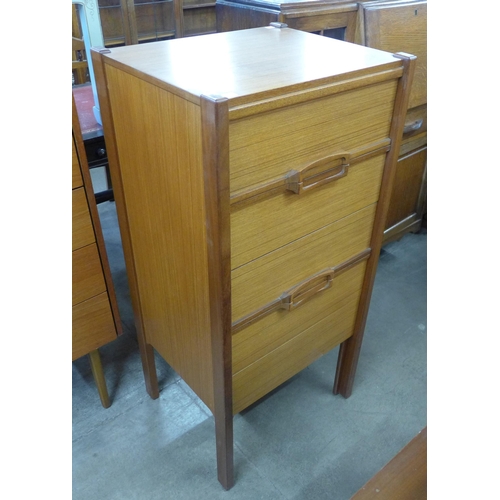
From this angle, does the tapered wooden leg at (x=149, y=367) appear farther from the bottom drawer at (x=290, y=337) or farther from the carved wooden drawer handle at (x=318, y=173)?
the carved wooden drawer handle at (x=318, y=173)

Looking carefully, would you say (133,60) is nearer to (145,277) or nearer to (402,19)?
(145,277)

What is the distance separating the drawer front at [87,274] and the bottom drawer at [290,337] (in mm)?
390

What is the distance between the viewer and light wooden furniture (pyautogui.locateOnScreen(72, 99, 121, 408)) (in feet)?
3.32

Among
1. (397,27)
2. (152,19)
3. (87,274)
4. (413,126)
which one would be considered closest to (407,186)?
(413,126)

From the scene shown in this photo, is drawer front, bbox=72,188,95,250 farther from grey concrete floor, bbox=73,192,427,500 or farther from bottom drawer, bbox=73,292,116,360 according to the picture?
grey concrete floor, bbox=73,192,427,500

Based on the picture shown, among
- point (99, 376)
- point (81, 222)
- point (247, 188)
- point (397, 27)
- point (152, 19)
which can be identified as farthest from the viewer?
point (152, 19)

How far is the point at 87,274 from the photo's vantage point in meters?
1.12

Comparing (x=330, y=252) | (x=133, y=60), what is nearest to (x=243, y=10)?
(x=133, y=60)

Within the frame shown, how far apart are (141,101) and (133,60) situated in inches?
3.5

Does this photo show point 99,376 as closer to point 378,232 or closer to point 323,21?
point 378,232

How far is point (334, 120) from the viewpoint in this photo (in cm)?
86

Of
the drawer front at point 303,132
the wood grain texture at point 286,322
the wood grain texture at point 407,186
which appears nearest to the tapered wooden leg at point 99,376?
the wood grain texture at point 286,322

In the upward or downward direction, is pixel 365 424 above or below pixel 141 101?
below

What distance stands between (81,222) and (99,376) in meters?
0.53
